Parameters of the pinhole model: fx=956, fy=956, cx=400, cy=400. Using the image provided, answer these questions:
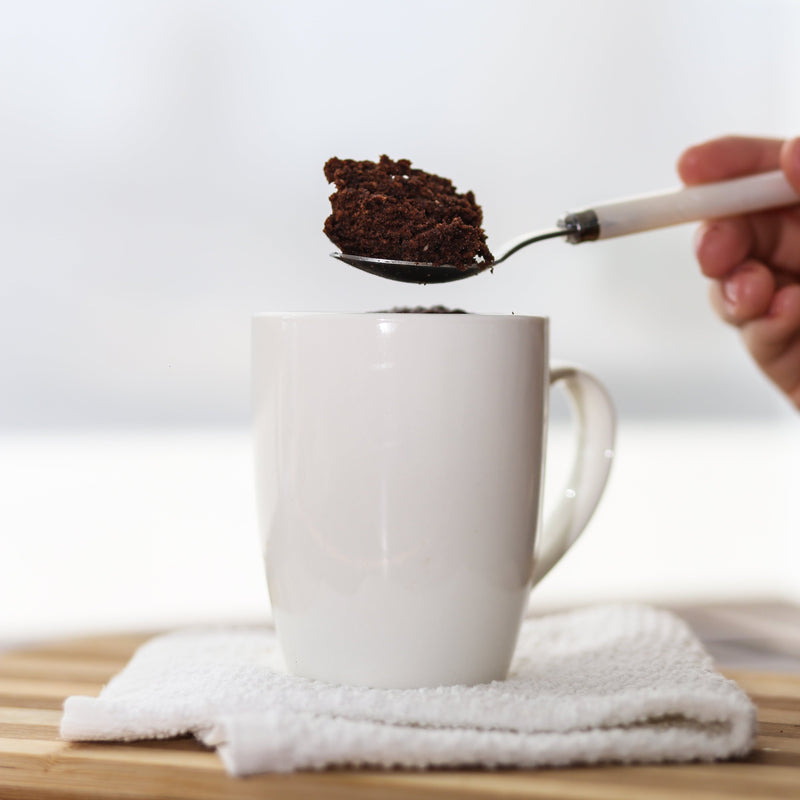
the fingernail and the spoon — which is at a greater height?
the spoon

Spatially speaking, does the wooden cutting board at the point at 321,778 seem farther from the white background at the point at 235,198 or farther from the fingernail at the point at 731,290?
the white background at the point at 235,198

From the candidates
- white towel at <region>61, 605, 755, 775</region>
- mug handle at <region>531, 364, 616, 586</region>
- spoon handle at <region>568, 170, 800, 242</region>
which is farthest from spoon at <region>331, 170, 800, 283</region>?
white towel at <region>61, 605, 755, 775</region>

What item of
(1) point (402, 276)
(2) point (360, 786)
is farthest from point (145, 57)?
(2) point (360, 786)

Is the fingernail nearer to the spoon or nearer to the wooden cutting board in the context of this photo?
the spoon

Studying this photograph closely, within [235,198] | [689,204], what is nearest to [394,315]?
Result: [689,204]

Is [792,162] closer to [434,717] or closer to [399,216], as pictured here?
[399,216]

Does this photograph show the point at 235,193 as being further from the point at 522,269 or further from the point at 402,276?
the point at 402,276

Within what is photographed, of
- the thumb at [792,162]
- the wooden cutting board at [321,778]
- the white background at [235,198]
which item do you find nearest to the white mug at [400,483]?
the wooden cutting board at [321,778]
